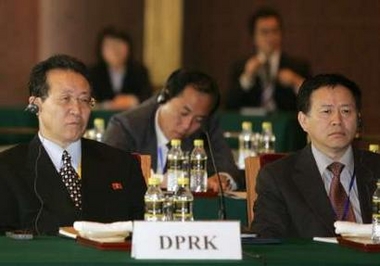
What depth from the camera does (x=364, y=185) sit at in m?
6.84

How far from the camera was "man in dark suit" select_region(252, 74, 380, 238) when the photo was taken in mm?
6676

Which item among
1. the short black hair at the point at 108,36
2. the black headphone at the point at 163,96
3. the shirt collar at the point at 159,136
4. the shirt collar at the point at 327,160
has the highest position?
the short black hair at the point at 108,36

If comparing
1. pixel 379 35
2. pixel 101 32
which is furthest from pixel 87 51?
pixel 379 35

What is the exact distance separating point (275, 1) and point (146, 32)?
4.84 ft

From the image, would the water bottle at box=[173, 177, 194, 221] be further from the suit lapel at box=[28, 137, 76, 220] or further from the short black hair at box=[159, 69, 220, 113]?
the short black hair at box=[159, 69, 220, 113]

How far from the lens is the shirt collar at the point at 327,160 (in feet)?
22.6

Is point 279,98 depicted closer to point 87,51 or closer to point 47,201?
point 87,51

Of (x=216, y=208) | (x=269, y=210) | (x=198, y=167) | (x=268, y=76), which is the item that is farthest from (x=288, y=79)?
(x=269, y=210)

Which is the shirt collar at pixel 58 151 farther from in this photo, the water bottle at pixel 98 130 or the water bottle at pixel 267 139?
the water bottle at pixel 267 139

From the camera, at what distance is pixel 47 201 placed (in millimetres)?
6426

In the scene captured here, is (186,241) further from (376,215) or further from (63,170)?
(63,170)

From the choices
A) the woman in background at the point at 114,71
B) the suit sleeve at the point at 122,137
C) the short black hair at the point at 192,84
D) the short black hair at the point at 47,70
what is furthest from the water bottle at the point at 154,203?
the woman in background at the point at 114,71

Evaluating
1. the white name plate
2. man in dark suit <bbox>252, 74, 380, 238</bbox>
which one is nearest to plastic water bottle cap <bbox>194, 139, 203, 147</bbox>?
man in dark suit <bbox>252, 74, 380, 238</bbox>

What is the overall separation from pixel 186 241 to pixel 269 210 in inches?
58.9
